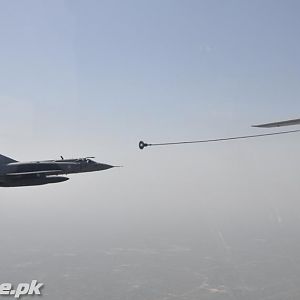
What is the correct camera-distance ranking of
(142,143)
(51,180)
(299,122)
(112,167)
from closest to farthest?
1. (299,122)
2. (142,143)
3. (51,180)
4. (112,167)

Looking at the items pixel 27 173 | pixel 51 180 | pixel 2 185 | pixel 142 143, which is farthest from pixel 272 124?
→ pixel 2 185

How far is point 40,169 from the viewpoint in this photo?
4403cm

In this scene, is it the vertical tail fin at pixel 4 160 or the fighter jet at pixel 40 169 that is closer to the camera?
the fighter jet at pixel 40 169

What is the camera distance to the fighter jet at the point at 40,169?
41.7 m

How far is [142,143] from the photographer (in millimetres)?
23969

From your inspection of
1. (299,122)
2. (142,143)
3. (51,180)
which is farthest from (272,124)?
(51,180)

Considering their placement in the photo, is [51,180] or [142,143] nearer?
[142,143]

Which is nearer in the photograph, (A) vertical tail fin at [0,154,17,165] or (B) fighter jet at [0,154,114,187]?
(B) fighter jet at [0,154,114,187]

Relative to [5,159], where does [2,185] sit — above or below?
below

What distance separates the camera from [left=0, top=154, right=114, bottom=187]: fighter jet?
41656 mm

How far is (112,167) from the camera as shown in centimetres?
4388

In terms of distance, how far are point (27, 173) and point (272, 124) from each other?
3340cm

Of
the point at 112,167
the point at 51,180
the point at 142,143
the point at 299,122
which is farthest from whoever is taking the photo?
the point at 112,167

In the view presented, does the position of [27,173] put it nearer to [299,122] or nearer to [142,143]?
[142,143]
